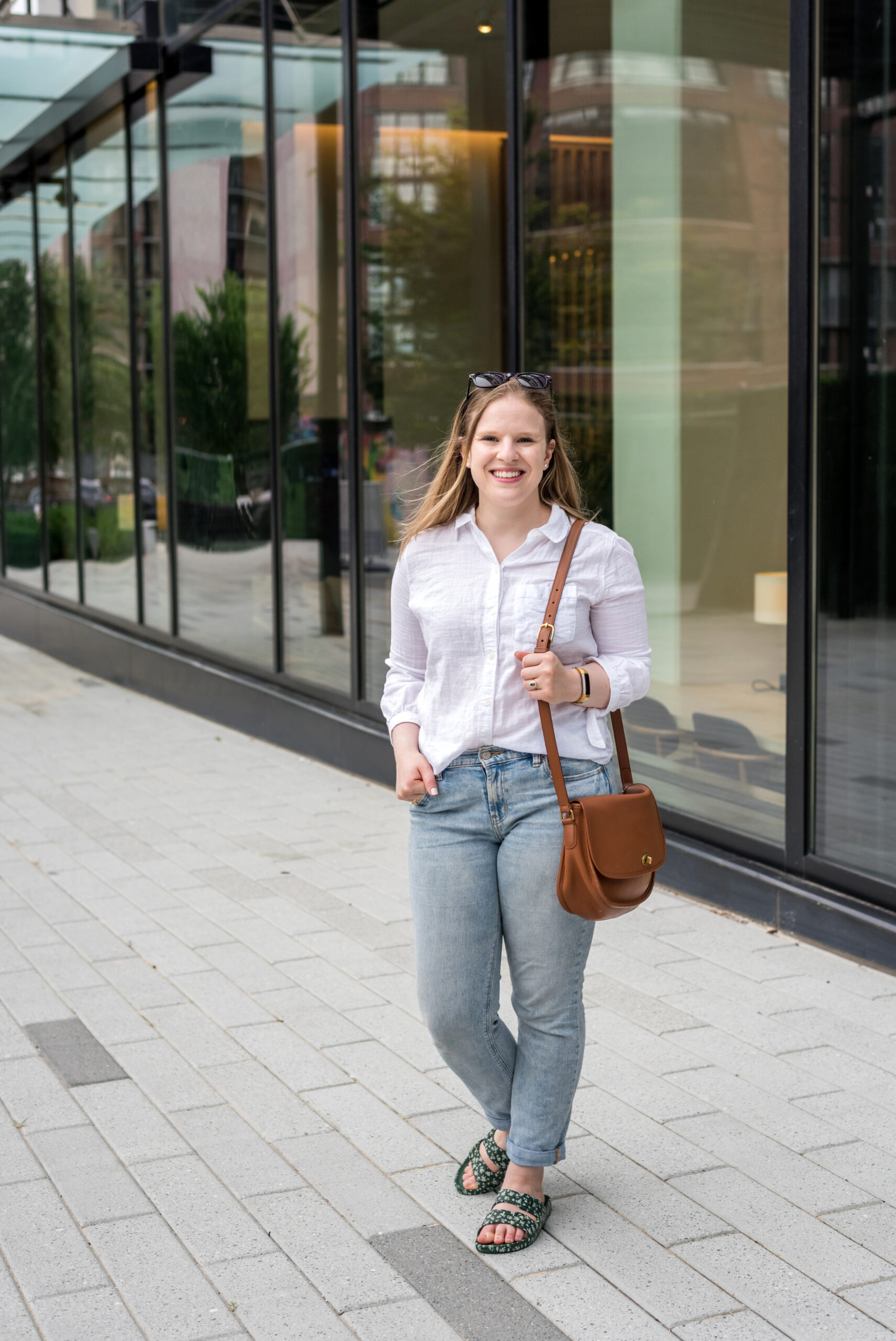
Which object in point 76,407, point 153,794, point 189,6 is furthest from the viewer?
point 76,407

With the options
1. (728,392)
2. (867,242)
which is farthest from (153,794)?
(867,242)

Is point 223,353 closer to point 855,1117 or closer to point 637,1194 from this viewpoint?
point 855,1117

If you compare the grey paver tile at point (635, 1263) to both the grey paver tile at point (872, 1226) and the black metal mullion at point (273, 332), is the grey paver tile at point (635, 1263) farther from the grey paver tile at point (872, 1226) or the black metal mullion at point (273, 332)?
the black metal mullion at point (273, 332)

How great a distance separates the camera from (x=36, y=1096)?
14.0ft

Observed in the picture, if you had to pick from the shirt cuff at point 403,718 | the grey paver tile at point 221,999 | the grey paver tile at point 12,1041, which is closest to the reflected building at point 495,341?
the shirt cuff at point 403,718

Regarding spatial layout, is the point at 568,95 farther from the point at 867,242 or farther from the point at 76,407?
the point at 76,407

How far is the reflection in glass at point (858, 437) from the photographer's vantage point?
5270mm

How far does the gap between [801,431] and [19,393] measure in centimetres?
1318

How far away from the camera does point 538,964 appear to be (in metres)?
3.30

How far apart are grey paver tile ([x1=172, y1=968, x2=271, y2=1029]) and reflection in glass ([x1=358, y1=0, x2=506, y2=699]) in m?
3.74

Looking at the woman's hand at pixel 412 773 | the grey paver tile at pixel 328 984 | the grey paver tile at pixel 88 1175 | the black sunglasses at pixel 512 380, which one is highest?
the black sunglasses at pixel 512 380

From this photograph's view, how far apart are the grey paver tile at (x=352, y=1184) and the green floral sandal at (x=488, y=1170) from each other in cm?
14

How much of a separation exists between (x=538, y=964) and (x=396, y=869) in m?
3.41

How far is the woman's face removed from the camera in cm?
324
